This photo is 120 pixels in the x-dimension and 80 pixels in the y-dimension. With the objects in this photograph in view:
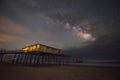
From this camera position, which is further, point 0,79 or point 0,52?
point 0,52

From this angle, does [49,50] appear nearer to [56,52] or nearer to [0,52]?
[56,52]

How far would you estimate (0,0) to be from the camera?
408 inches

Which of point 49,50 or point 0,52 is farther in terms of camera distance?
point 49,50

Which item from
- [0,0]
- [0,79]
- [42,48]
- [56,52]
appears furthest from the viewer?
[56,52]

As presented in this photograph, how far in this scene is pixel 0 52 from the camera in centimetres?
3106

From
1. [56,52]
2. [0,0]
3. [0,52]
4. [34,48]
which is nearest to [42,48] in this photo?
[34,48]

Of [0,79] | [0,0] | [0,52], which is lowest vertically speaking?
[0,79]

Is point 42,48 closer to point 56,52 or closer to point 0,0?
point 56,52

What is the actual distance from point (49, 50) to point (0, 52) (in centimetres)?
1628

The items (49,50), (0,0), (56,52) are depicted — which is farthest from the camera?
(56,52)

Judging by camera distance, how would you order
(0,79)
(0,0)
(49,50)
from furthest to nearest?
(49,50) < (0,0) < (0,79)

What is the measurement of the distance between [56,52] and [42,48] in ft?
25.4

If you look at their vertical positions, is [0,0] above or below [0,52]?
above

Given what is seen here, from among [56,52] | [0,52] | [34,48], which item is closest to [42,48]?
[34,48]
